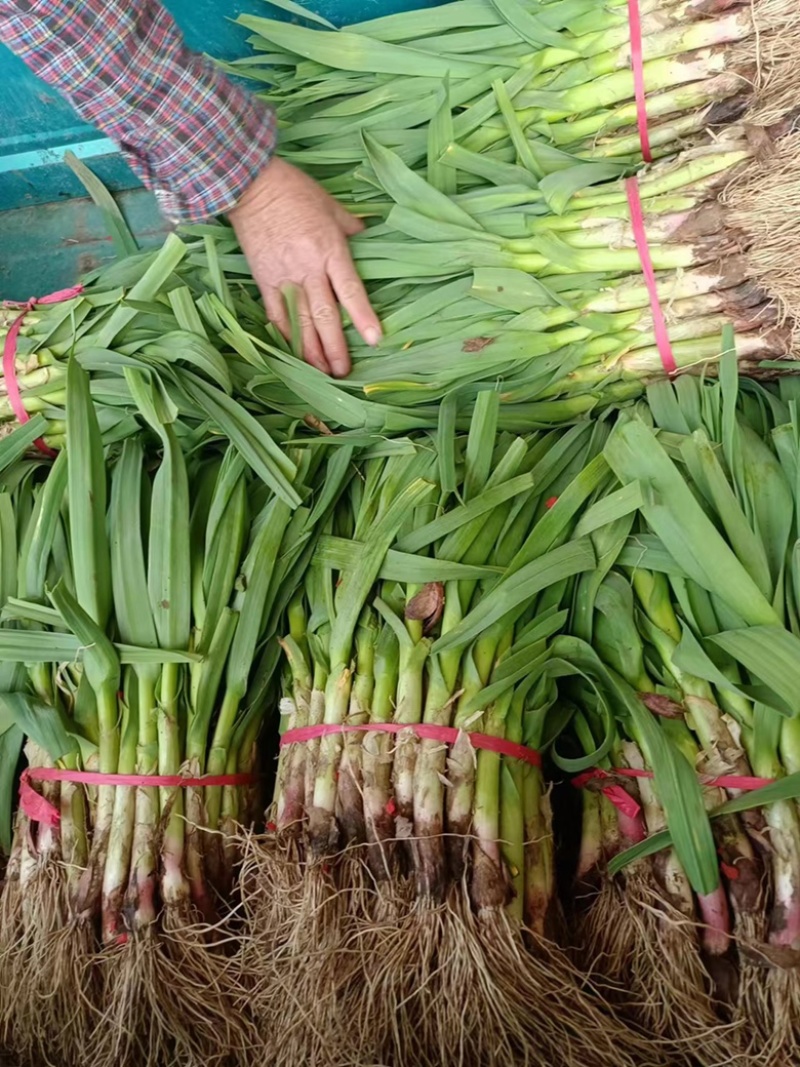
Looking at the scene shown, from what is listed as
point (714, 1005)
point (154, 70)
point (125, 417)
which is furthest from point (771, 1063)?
point (154, 70)

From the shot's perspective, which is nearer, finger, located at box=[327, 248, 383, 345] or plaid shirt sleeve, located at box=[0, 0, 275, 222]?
plaid shirt sleeve, located at box=[0, 0, 275, 222]

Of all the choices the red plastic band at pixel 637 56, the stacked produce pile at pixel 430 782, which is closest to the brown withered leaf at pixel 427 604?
the stacked produce pile at pixel 430 782

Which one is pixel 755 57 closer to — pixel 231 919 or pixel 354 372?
pixel 354 372

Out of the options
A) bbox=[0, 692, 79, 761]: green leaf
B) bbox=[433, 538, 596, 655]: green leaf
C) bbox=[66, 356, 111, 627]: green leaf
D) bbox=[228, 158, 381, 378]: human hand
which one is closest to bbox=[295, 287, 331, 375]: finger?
bbox=[228, 158, 381, 378]: human hand

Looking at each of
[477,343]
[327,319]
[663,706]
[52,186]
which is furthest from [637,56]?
[52,186]

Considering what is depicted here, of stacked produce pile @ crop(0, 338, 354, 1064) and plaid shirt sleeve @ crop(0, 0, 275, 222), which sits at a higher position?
plaid shirt sleeve @ crop(0, 0, 275, 222)

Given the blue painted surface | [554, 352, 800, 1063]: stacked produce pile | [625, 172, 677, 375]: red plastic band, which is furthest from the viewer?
the blue painted surface

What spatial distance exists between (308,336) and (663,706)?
0.67m

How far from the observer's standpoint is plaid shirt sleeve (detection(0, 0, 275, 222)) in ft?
3.02

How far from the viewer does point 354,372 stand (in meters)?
1.11

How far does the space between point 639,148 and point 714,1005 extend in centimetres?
105

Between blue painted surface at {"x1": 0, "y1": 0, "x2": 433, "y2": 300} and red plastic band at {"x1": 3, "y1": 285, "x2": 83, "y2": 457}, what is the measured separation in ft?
1.41

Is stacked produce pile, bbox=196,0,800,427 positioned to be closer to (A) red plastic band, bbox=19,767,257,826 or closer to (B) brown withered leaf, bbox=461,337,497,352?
(B) brown withered leaf, bbox=461,337,497,352

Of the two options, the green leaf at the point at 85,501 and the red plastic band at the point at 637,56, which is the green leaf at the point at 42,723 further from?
the red plastic band at the point at 637,56
